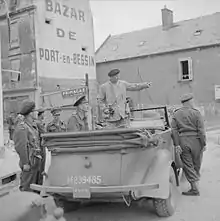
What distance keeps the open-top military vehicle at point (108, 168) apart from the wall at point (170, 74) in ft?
77.1

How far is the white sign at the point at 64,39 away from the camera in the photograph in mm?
23750

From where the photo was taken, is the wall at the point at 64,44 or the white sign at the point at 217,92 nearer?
the wall at the point at 64,44

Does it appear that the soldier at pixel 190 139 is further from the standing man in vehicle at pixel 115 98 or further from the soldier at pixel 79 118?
the soldier at pixel 79 118

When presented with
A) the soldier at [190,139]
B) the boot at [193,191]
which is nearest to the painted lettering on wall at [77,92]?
the soldier at [190,139]

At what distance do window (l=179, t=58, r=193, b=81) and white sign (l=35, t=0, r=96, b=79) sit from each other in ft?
22.7

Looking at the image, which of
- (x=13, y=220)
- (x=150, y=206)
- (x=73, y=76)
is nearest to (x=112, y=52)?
(x=73, y=76)

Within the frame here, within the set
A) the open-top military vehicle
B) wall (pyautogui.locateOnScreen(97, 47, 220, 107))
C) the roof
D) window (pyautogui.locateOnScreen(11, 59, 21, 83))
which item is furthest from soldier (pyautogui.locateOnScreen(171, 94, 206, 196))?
the roof

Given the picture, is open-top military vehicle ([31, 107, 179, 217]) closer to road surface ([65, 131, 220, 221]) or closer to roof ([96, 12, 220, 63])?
road surface ([65, 131, 220, 221])

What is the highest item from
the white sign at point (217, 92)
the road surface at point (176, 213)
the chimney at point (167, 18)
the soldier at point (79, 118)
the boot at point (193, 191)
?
the chimney at point (167, 18)

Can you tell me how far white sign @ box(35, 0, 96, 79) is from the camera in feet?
77.9

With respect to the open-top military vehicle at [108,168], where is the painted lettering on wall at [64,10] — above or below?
above

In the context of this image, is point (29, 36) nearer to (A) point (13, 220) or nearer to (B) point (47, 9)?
(B) point (47, 9)

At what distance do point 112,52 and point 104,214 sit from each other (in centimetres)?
2840

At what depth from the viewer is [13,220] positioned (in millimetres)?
3197
